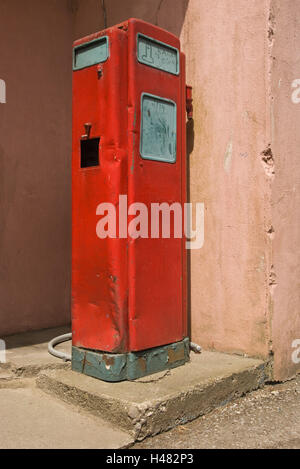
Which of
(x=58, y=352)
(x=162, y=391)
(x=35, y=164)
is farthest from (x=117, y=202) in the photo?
(x=35, y=164)

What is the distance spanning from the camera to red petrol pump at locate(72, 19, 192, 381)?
294 cm

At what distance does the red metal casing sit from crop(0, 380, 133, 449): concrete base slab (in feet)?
1.28

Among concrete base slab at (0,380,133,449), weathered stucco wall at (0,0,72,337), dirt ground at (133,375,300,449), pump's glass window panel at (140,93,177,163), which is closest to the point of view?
concrete base slab at (0,380,133,449)

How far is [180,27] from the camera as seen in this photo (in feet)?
12.5

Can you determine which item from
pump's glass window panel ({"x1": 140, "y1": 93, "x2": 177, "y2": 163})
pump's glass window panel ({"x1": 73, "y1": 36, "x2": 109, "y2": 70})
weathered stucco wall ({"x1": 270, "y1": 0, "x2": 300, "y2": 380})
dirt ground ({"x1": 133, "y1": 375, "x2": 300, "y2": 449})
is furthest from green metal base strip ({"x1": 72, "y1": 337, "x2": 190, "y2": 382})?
pump's glass window panel ({"x1": 73, "y1": 36, "x2": 109, "y2": 70})

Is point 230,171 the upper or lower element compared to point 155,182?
upper

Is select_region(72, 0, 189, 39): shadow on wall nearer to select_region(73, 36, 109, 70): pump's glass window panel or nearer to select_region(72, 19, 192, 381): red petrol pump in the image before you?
select_region(72, 19, 192, 381): red petrol pump

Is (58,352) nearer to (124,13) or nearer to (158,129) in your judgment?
(158,129)

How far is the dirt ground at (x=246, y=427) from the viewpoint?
259 centimetres

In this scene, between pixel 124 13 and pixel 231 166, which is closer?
pixel 231 166

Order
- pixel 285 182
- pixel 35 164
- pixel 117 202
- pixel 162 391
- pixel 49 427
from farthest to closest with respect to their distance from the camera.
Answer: pixel 35 164 < pixel 285 182 < pixel 117 202 < pixel 162 391 < pixel 49 427

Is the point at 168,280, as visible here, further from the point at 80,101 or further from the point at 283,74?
the point at 283,74

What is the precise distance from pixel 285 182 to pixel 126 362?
1581 millimetres

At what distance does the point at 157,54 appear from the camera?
10.2 feet
